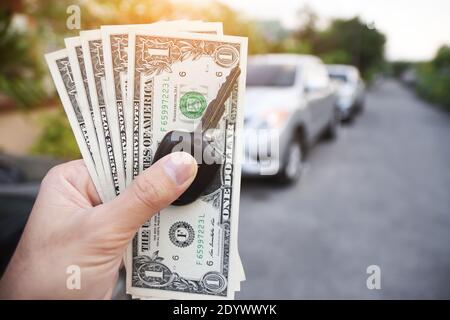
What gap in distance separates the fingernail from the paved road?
127 cm

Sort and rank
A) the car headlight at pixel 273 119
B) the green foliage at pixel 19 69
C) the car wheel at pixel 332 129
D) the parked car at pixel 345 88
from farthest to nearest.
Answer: the parked car at pixel 345 88 < the car wheel at pixel 332 129 < the car headlight at pixel 273 119 < the green foliage at pixel 19 69

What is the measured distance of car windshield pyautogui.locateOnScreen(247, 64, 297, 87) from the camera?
14.9 ft

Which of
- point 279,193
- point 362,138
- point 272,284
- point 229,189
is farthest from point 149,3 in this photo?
point 362,138

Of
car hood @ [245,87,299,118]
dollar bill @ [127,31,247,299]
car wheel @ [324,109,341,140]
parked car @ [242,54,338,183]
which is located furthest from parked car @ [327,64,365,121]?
dollar bill @ [127,31,247,299]

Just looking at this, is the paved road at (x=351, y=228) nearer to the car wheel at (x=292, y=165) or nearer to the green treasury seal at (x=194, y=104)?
the car wheel at (x=292, y=165)

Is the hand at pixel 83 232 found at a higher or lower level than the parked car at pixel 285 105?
lower

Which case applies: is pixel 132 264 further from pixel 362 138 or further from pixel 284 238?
pixel 362 138

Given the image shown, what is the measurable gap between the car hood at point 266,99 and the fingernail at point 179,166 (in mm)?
2922

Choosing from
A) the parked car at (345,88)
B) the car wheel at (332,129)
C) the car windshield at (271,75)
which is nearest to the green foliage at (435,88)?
the parked car at (345,88)

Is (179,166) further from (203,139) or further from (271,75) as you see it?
(271,75)

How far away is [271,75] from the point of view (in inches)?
185

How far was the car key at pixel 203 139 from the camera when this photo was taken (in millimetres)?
870

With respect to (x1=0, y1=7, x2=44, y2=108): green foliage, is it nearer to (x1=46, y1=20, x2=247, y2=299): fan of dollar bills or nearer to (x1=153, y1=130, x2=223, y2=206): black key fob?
(x1=46, y1=20, x2=247, y2=299): fan of dollar bills

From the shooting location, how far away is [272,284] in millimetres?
2678
